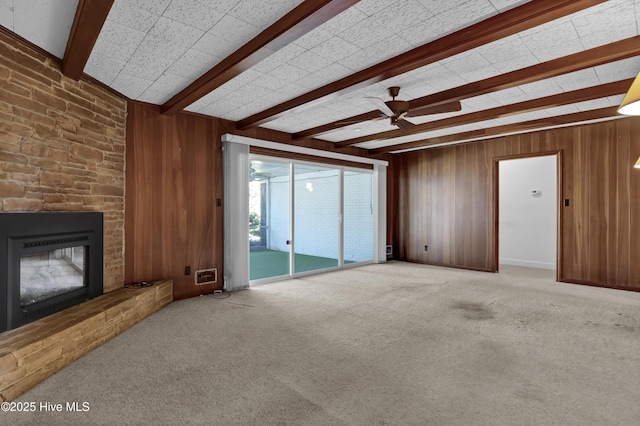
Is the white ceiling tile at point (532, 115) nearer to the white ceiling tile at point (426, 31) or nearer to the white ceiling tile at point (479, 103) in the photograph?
the white ceiling tile at point (479, 103)

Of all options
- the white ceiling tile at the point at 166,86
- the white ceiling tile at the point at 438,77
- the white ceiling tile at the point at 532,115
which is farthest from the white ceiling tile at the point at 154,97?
the white ceiling tile at the point at 532,115

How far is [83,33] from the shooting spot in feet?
7.14

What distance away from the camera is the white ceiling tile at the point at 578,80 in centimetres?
Result: 310

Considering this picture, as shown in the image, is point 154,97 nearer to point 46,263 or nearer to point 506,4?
point 46,263

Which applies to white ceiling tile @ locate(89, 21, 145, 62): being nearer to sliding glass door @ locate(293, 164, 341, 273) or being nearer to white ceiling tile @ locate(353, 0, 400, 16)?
white ceiling tile @ locate(353, 0, 400, 16)

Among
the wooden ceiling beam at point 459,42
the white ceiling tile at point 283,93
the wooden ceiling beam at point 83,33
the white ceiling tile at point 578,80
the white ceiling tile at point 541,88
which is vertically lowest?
the wooden ceiling beam at point 83,33

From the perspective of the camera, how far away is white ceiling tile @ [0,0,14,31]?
1.97m

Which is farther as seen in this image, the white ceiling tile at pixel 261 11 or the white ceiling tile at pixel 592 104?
the white ceiling tile at pixel 592 104

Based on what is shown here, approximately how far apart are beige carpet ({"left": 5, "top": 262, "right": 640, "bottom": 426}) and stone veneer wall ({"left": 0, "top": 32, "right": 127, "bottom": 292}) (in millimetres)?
1234

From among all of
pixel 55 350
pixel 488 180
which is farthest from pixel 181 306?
pixel 488 180

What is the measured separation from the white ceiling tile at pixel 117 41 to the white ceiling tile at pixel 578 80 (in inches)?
149

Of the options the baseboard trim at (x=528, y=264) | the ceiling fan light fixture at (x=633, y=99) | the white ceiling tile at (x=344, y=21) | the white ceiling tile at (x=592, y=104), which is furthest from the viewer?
the baseboard trim at (x=528, y=264)

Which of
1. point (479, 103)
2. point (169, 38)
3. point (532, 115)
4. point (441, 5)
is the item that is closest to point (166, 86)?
point (169, 38)

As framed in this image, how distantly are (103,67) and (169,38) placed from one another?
3.04ft
